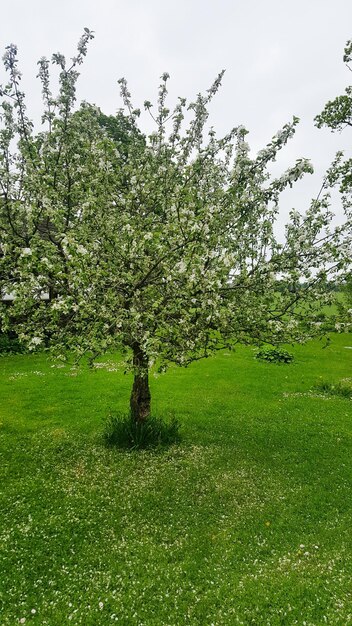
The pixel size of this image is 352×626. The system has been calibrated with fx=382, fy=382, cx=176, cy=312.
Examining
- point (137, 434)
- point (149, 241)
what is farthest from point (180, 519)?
point (149, 241)

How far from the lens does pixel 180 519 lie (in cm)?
997

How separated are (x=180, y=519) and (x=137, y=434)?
3.96 m

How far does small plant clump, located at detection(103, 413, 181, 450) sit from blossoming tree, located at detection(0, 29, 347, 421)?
370cm

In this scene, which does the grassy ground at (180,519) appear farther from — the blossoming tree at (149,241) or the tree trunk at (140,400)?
the blossoming tree at (149,241)

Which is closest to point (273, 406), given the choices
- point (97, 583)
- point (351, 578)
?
point (351, 578)

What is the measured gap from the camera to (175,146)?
477 inches

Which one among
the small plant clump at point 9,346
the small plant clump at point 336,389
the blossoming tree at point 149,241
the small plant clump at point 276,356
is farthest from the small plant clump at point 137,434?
the small plant clump at point 276,356

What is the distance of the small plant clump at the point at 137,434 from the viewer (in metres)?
13.5

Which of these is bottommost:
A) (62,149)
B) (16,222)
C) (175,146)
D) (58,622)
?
(58,622)

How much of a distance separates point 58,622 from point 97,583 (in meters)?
1.03

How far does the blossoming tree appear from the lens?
876cm

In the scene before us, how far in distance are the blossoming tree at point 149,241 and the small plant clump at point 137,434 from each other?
3.70m

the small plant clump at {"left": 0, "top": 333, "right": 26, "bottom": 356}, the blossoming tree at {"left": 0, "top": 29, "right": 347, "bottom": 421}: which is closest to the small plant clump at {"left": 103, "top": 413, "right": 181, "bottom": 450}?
the blossoming tree at {"left": 0, "top": 29, "right": 347, "bottom": 421}

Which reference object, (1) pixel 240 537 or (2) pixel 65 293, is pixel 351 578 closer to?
(1) pixel 240 537
